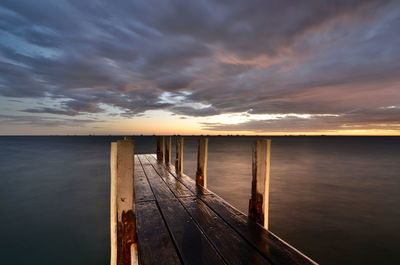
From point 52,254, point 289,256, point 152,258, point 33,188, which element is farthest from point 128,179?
point 33,188

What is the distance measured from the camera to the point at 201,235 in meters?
3.84

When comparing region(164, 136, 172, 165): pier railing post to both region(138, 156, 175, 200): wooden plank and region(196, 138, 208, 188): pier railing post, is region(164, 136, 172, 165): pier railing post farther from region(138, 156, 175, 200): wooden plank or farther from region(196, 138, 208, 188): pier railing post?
region(196, 138, 208, 188): pier railing post

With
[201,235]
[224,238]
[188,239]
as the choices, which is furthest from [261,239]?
[188,239]

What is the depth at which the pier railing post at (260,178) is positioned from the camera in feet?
15.4

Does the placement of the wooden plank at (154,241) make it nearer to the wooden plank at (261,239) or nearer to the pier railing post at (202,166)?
the wooden plank at (261,239)

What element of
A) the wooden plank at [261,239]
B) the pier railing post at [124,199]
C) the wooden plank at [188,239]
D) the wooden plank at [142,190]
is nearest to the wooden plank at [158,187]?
the wooden plank at [142,190]

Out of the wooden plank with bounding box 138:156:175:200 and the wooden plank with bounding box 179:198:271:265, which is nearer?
the wooden plank with bounding box 179:198:271:265

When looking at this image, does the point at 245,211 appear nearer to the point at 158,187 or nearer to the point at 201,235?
the point at 158,187

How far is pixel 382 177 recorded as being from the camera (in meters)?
22.0

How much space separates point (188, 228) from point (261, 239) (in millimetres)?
1324

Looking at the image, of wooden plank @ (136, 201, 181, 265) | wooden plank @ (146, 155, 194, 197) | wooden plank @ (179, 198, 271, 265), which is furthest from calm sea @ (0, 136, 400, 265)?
wooden plank @ (179, 198, 271, 265)

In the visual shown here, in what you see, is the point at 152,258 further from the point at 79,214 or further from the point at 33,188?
the point at 33,188

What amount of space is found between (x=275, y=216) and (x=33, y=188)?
56.8 ft

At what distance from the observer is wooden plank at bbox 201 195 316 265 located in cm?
318
